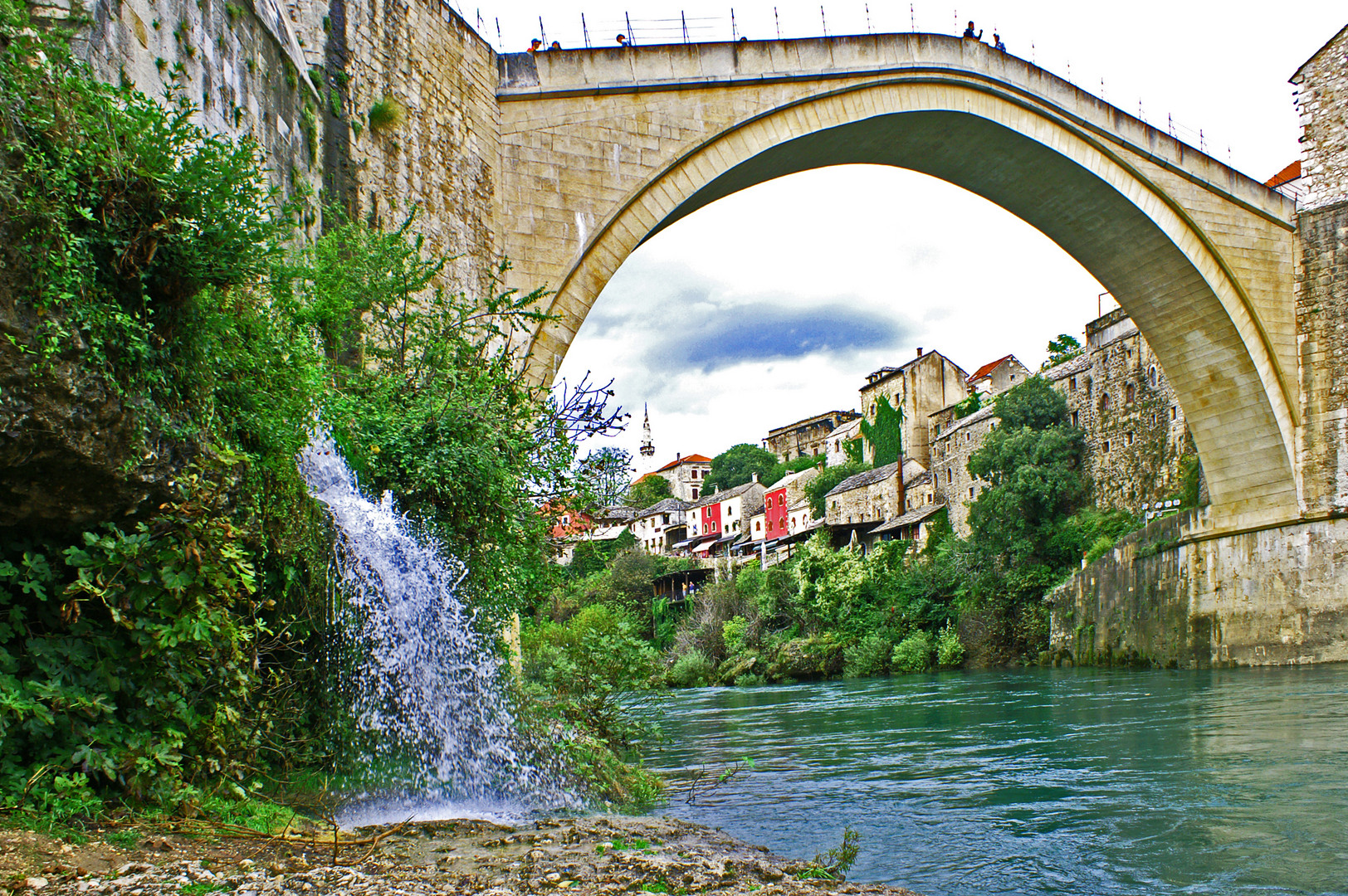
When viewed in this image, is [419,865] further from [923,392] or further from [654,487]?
[654,487]

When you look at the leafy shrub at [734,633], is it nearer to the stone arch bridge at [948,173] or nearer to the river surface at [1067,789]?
the stone arch bridge at [948,173]

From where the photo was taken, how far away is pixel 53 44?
142 inches

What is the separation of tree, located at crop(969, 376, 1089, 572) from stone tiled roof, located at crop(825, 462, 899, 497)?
10633 mm

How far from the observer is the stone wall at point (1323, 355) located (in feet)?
47.9

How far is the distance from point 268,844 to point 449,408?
8.79 feet

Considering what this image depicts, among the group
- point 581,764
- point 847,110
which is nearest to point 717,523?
point 847,110

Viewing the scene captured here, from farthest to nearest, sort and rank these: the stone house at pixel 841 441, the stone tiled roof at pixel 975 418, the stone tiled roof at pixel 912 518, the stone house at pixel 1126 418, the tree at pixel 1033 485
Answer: the stone house at pixel 841 441 → the stone tiled roof at pixel 912 518 → the stone tiled roof at pixel 975 418 → the tree at pixel 1033 485 → the stone house at pixel 1126 418

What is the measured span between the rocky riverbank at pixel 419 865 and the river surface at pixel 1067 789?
0.93 meters

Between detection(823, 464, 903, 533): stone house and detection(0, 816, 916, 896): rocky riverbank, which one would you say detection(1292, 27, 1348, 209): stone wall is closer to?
detection(0, 816, 916, 896): rocky riverbank

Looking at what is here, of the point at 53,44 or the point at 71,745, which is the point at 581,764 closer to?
the point at 71,745

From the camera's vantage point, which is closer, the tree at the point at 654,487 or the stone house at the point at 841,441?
the stone house at the point at 841,441

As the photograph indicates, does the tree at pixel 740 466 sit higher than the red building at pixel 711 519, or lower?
higher

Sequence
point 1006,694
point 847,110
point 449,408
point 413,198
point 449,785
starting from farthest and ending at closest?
point 1006,694 → point 847,110 → point 413,198 → point 449,408 → point 449,785

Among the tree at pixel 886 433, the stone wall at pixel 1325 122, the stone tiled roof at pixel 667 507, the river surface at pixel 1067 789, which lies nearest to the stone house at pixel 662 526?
the stone tiled roof at pixel 667 507
